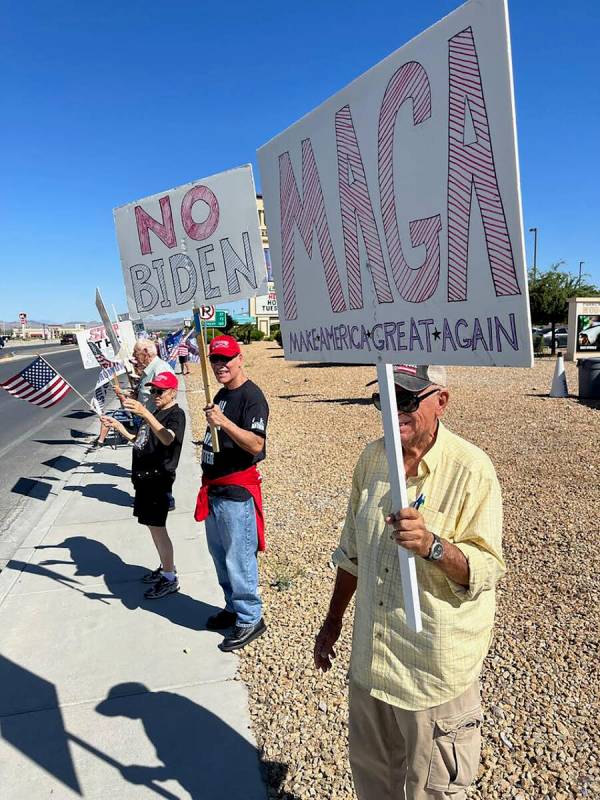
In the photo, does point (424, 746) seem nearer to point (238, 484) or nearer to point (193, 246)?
point (238, 484)

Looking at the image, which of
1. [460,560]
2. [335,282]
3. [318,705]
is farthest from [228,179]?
[318,705]

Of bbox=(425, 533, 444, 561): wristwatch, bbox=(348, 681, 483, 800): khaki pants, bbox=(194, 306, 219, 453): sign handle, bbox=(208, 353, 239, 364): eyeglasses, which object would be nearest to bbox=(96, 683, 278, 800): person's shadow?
bbox=(348, 681, 483, 800): khaki pants

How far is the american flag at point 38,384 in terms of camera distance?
7203 millimetres

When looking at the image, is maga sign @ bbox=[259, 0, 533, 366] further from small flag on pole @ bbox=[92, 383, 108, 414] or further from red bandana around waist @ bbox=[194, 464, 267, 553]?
small flag on pole @ bbox=[92, 383, 108, 414]

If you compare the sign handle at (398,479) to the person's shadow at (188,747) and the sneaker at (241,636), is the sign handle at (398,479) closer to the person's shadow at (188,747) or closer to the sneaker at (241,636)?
the person's shadow at (188,747)

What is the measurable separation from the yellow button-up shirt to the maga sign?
0.43 meters

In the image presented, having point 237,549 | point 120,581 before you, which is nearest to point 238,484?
point 237,549

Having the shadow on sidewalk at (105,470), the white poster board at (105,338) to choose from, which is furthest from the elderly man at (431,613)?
the white poster board at (105,338)

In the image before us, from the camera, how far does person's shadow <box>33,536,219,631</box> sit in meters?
4.04

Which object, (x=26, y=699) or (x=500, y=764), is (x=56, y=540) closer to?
(x=26, y=699)

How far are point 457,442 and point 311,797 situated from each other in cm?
178

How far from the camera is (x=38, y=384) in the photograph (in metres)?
7.23

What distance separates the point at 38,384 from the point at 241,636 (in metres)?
4.97

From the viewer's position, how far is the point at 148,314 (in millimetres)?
3465
